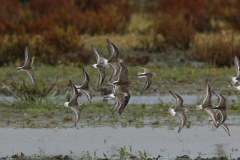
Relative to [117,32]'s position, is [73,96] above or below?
below

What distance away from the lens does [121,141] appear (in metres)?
8.24

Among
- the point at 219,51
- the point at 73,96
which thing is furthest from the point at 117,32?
the point at 73,96

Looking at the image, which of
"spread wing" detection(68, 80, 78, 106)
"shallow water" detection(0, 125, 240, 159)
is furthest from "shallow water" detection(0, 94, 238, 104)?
"spread wing" detection(68, 80, 78, 106)

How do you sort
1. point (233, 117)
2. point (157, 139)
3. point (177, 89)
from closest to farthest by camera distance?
point (157, 139) → point (233, 117) → point (177, 89)

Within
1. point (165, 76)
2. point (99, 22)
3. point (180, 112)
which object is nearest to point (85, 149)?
point (180, 112)

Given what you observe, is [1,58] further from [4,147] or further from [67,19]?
[4,147]

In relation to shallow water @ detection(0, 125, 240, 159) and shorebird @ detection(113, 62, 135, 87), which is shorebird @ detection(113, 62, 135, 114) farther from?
shallow water @ detection(0, 125, 240, 159)

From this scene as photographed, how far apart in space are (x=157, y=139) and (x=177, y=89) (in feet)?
16.2

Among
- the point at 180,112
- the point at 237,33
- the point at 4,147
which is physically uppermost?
the point at 237,33

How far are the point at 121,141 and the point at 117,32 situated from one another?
42.1 ft

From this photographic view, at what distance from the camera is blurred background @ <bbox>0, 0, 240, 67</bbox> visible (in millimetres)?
16516

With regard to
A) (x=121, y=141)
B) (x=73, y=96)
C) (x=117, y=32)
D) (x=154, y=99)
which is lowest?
(x=121, y=141)

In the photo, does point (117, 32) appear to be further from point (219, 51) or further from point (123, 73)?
point (123, 73)

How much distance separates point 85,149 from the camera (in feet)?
25.4
